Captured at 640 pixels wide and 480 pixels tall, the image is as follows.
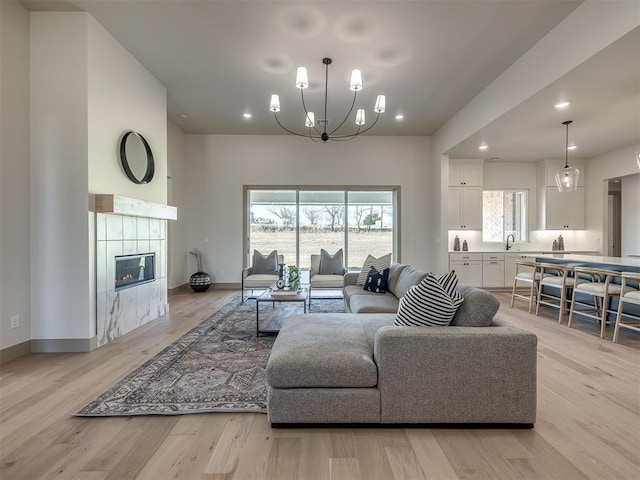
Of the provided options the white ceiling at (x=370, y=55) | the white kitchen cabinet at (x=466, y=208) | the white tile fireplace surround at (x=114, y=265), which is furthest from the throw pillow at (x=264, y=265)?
the white kitchen cabinet at (x=466, y=208)

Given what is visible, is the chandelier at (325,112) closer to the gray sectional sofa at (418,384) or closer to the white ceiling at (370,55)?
the white ceiling at (370,55)

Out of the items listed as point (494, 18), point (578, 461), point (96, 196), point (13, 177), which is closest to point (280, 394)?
point (578, 461)

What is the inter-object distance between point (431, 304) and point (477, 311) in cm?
29

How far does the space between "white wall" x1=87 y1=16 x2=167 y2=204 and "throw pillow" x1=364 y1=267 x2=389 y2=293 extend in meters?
3.18

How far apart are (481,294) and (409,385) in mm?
761

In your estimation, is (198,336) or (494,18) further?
(198,336)

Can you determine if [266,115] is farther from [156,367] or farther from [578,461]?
[578,461]

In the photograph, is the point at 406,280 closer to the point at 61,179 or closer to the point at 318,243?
the point at 318,243

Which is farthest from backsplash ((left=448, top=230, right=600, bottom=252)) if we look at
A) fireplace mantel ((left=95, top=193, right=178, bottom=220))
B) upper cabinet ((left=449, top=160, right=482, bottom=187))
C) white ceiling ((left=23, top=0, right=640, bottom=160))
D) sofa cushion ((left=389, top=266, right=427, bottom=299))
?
fireplace mantel ((left=95, top=193, right=178, bottom=220))

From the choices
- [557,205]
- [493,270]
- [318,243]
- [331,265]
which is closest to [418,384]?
[331,265]

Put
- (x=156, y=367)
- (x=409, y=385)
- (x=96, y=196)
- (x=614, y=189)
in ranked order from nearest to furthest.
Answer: (x=409, y=385) → (x=156, y=367) → (x=96, y=196) → (x=614, y=189)

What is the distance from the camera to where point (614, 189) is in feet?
25.4

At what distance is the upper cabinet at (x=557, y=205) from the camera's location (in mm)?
6879

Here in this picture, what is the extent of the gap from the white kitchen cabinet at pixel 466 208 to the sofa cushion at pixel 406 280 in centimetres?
346
